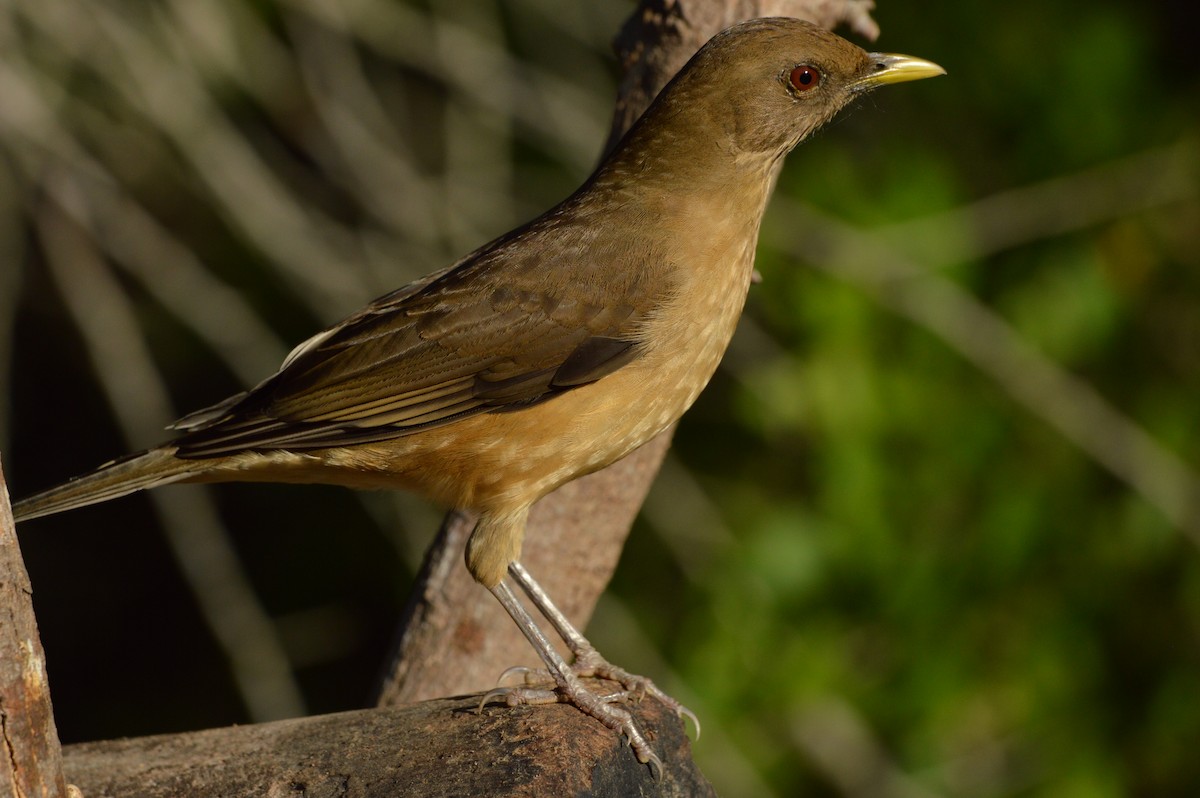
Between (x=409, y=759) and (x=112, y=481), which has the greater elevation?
(x=112, y=481)

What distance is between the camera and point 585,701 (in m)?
Answer: 3.55

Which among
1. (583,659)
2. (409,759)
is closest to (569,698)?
(583,659)

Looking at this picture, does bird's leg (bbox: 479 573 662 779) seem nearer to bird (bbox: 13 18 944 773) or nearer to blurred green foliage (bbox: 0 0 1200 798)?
bird (bbox: 13 18 944 773)

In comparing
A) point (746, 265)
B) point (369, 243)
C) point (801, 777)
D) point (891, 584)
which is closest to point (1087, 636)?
point (891, 584)

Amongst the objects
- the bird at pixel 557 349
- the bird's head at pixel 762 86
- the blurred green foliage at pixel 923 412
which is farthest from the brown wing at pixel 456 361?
the blurred green foliage at pixel 923 412

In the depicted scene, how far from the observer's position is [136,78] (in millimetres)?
5844

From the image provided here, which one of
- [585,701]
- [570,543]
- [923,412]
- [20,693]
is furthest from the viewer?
A: [923,412]

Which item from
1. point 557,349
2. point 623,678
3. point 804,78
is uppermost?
point 804,78

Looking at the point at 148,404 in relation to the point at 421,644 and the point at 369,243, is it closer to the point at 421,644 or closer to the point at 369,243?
the point at 369,243

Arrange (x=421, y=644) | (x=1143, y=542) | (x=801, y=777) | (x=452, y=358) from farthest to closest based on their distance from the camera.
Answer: (x=801, y=777)
(x=1143, y=542)
(x=421, y=644)
(x=452, y=358)

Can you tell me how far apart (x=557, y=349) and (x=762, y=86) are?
39.2 inches

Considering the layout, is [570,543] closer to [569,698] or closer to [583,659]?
[583,659]

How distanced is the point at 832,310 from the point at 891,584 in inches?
42.0

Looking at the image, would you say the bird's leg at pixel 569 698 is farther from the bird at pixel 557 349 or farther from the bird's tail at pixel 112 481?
the bird's tail at pixel 112 481
